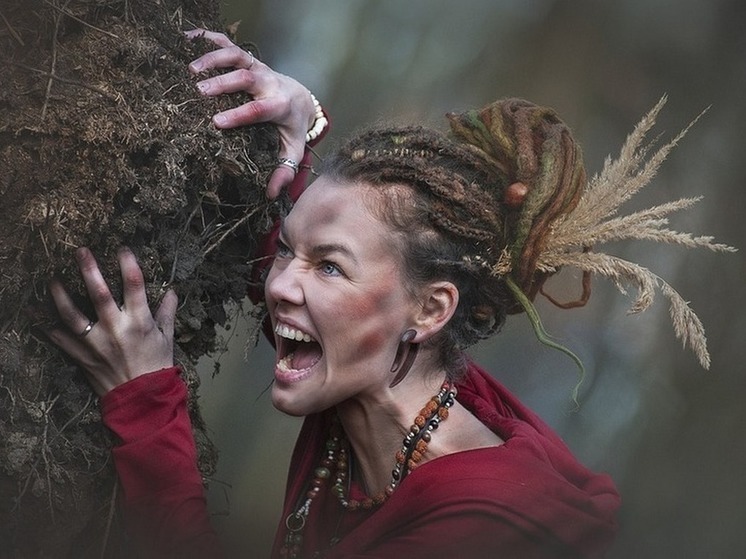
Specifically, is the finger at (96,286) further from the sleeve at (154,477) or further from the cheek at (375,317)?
the cheek at (375,317)

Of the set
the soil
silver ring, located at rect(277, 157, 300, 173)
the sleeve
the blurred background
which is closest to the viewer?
the soil

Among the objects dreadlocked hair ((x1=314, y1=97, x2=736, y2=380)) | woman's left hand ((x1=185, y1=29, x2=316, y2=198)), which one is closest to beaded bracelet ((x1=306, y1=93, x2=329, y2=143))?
woman's left hand ((x1=185, y1=29, x2=316, y2=198))

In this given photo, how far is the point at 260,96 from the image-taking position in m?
1.43

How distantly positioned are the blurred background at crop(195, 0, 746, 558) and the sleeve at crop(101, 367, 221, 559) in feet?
3.46

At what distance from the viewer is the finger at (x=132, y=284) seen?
131 cm

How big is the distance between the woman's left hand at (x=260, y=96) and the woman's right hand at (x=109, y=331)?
25cm

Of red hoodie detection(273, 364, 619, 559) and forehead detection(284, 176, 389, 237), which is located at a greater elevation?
forehead detection(284, 176, 389, 237)

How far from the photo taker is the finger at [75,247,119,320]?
127cm

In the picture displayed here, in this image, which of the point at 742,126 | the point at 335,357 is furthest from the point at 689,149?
the point at 335,357

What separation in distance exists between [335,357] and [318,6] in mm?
1417

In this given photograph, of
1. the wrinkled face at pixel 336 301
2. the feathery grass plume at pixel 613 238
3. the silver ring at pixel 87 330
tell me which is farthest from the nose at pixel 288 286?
the feathery grass plume at pixel 613 238

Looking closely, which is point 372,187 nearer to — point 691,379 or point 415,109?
point 415,109

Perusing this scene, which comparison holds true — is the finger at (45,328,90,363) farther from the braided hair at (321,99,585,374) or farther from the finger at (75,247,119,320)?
the braided hair at (321,99,585,374)

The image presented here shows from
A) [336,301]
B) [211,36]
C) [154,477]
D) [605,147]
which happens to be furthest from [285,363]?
[605,147]
